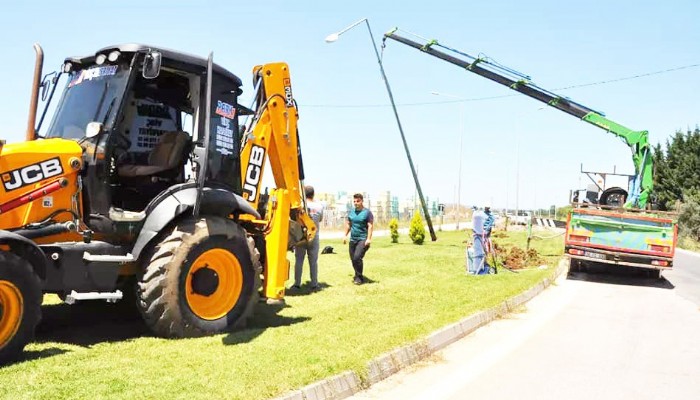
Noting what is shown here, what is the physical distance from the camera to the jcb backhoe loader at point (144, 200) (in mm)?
5973

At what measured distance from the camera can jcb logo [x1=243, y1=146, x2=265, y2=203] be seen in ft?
26.9

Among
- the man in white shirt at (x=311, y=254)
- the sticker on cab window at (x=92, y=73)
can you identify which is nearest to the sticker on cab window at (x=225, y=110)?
the sticker on cab window at (x=92, y=73)

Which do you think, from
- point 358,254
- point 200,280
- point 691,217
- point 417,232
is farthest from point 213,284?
point 691,217

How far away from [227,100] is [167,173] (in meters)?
1.17

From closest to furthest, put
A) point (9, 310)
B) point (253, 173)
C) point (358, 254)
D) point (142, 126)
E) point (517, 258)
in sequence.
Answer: point (9, 310) → point (142, 126) → point (253, 173) → point (358, 254) → point (517, 258)

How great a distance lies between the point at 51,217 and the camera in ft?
20.5

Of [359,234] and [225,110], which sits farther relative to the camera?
[359,234]

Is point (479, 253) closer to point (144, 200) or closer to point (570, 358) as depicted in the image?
point (570, 358)

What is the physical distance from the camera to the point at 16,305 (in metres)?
5.45

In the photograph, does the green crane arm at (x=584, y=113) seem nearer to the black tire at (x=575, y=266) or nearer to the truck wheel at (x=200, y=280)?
the black tire at (x=575, y=266)

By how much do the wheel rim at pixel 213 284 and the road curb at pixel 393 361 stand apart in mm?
2047

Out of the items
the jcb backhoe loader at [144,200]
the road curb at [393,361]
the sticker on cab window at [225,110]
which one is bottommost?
the road curb at [393,361]

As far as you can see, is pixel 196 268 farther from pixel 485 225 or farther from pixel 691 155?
pixel 691 155

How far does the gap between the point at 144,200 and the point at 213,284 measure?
1.28 metres
